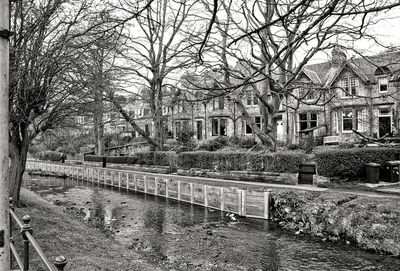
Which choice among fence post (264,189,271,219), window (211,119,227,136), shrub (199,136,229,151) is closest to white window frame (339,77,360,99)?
shrub (199,136,229,151)

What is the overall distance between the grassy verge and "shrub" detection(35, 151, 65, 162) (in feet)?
126

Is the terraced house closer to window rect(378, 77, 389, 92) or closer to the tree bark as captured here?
window rect(378, 77, 389, 92)

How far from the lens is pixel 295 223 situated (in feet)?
44.0

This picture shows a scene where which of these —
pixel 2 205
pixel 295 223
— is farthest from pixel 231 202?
pixel 2 205

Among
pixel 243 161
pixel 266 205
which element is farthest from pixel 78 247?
pixel 243 161

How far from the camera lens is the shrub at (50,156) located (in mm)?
48119

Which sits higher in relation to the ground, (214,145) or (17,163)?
(214,145)

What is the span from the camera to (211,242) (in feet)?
37.2

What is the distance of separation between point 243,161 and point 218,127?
77.6 feet

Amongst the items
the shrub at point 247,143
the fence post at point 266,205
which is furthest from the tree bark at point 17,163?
the shrub at point 247,143

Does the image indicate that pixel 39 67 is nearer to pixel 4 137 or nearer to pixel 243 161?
pixel 4 137

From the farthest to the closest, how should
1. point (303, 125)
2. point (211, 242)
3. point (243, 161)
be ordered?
point (303, 125) < point (243, 161) < point (211, 242)

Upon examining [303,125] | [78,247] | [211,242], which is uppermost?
[303,125]

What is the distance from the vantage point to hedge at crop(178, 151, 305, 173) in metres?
19.4
